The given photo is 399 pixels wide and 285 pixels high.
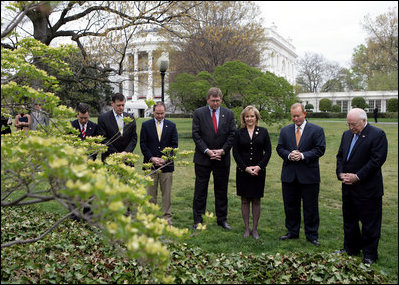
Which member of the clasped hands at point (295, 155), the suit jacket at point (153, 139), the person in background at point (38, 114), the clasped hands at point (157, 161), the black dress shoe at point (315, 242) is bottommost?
the black dress shoe at point (315, 242)

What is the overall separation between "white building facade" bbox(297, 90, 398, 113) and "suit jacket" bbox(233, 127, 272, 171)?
2394 inches

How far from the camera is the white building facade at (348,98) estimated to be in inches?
2534

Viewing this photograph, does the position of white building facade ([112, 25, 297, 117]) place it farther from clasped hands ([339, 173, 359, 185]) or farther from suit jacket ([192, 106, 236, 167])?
clasped hands ([339, 173, 359, 185])

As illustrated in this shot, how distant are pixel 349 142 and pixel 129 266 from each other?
3.56 meters

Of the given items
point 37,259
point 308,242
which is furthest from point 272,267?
point 37,259

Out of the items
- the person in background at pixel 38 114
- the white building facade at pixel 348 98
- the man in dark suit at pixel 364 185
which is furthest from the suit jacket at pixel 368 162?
the white building facade at pixel 348 98

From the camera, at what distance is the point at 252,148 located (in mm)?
6121

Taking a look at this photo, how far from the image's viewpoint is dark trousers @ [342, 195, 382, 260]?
16.5 feet

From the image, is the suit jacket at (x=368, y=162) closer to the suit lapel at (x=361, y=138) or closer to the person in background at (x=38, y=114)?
the suit lapel at (x=361, y=138)

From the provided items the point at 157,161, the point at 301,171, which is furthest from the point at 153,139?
the point at 301,171

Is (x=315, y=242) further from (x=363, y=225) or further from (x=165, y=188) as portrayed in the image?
(x=165, y=188)

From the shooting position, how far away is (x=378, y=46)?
38250mm

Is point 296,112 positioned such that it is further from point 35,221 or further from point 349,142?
point 35,221

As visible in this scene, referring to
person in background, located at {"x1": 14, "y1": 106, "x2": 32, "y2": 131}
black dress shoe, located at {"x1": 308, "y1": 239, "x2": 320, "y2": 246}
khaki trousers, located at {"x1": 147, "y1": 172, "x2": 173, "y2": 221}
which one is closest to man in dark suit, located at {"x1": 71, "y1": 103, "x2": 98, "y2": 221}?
khaki trousers, located at {"x1": 147, "y1": 172, "x2": 173, "y2": 221}
